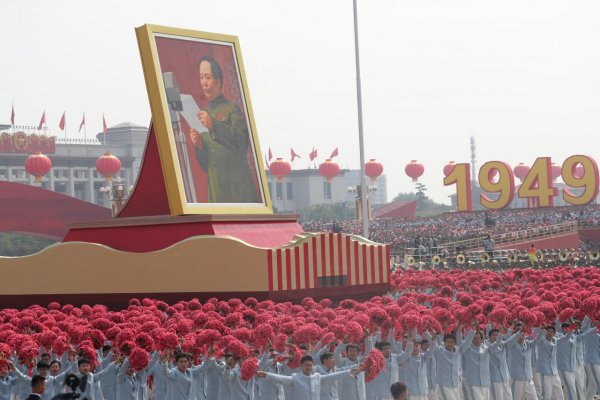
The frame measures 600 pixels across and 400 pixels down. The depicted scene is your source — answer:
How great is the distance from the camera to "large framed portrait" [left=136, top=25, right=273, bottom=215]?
100.0 ft

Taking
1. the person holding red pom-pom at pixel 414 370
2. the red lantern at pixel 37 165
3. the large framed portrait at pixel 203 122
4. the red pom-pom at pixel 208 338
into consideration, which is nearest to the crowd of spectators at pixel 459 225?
the red lantern at pixel 37 165

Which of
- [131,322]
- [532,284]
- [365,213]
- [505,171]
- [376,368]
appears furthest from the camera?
[505,171]

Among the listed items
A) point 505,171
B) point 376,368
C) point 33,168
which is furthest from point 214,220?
point 505,171

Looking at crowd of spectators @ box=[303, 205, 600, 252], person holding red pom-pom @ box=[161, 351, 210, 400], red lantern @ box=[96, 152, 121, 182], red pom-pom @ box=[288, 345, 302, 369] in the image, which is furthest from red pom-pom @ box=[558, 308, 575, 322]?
red lantern @ box=[96, 152, 121, 182]

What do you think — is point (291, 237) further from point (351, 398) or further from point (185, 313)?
point (351, 398)

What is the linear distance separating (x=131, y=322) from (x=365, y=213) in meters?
18.3

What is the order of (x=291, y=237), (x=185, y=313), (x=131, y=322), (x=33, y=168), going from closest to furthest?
(x=131, y=322), (x=185, y=313), (x=291, y=237), (x=33, y=168)

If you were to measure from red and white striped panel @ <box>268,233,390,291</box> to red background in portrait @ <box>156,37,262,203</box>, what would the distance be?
12.9 feet

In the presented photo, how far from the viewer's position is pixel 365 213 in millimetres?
35125

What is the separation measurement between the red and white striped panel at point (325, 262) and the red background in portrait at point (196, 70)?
392 cm

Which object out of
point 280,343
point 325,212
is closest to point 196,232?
point 280,343

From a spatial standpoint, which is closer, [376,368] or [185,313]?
[376,368]

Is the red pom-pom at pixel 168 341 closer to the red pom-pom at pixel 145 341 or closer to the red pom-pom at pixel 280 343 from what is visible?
the red pom-pom at pixel 145 341

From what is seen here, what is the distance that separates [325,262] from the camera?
29125mm
